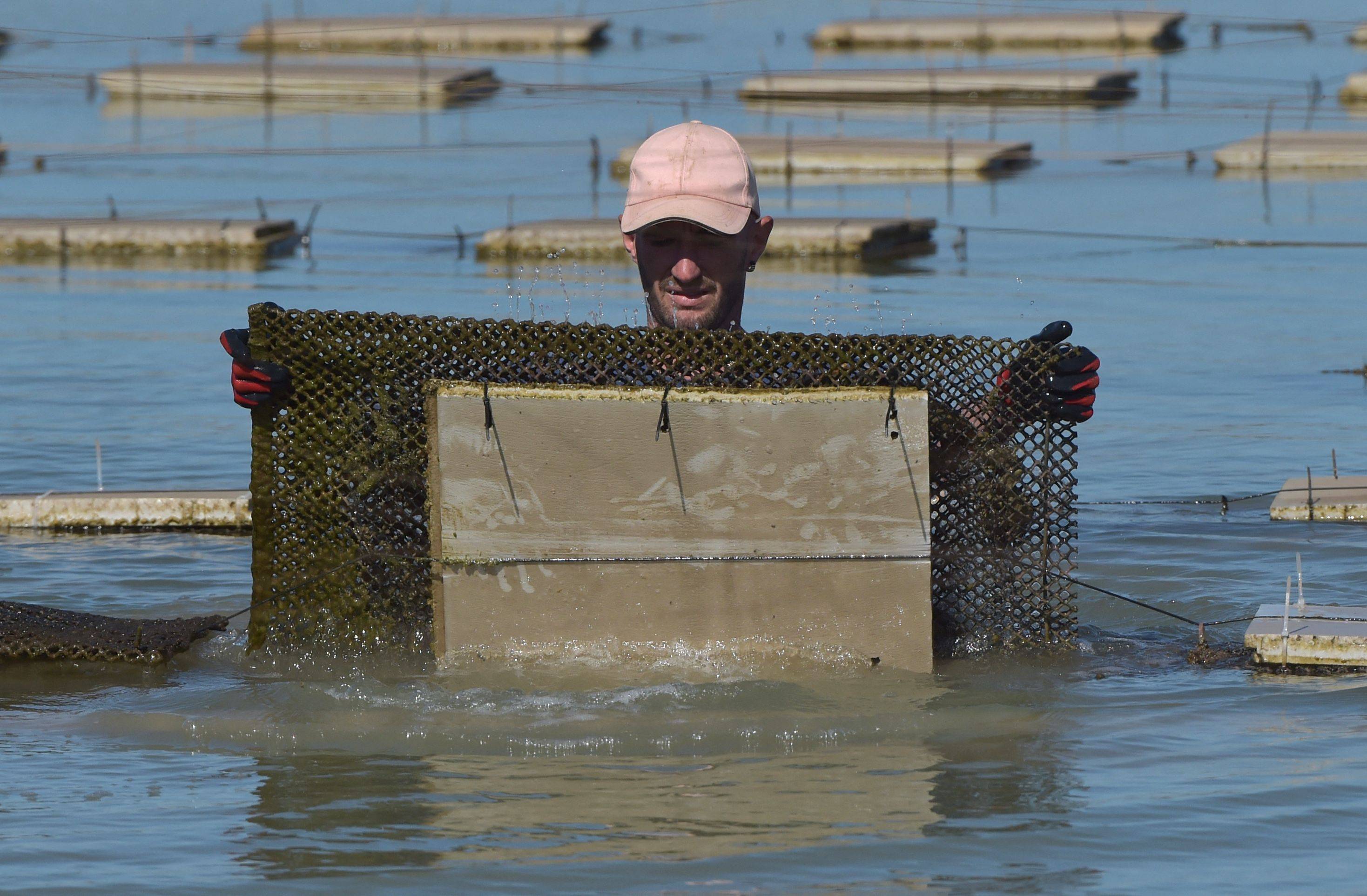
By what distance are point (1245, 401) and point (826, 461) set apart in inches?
278

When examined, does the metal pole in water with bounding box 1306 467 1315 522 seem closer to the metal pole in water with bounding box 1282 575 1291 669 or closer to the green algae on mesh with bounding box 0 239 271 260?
the metal pole in water with bounding box 1282 575 1291 669

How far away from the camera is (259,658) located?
6.15 metres

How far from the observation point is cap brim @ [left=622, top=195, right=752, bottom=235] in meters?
5.84

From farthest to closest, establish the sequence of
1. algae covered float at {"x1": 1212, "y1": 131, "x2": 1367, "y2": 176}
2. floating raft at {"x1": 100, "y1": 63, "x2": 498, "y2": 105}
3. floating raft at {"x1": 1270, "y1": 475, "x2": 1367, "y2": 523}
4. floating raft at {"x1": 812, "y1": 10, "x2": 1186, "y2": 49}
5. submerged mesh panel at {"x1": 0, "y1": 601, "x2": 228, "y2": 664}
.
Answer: floating raft at {"x1": 812, "y1": 10, "x2": 1186, "y2": 49} < floating raft at {"x1": 100, "y1": 63, "x2": 498, "y2": 105} < algae covered float at {"x1": 1212, "y1": 131, "x2": 1367, "y2": 176} < floating raft at {"x1": 1270, "y1": 475, "x2": 1367, "y2": 523} < submerged mesh panel at {"x1": 0, "y1": 601, "x2": 228, "y2": 664}

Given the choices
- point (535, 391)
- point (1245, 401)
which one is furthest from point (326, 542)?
point (1245, 401)

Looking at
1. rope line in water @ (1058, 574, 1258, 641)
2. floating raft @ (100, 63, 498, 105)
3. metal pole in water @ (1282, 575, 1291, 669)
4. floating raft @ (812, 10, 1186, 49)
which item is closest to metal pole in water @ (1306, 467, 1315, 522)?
rope line in water @ (1058, 574, 1258, 641)

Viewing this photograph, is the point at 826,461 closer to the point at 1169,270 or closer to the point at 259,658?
the point at 259,658

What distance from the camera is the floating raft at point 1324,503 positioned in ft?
28.8


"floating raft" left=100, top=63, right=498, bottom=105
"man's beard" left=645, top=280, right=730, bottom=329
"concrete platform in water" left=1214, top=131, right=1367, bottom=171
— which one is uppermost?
"floating raft" left=100, top=63, right=498, bottom=105

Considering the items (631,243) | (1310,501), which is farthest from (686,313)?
(1310,501)

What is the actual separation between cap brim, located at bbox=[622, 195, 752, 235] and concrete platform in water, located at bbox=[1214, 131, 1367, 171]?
20090mm

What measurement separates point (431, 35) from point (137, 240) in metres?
20.3

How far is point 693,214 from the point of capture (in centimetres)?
585

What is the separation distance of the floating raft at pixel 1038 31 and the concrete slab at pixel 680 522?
110 ft
